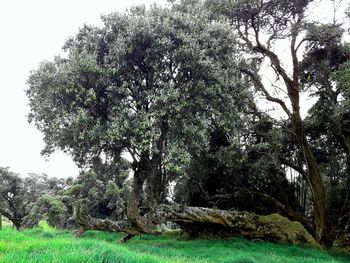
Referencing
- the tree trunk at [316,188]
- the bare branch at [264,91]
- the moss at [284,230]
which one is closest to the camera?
the moss at [284,230]

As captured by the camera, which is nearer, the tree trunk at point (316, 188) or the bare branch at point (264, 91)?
the tree trunk at point (316, 188)

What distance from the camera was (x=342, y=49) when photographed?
97.4 feet

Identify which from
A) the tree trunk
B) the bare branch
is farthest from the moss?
the bare branch

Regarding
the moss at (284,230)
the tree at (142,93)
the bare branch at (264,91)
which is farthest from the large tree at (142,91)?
the moss at (284,230)

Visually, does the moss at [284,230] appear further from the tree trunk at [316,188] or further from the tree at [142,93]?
the tree at [142,93]

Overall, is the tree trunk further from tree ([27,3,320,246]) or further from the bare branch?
tree ([27,3,320,246])

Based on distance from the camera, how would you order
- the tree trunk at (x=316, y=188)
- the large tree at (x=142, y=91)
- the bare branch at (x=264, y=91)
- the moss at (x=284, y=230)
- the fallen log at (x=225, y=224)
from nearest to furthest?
the large tree at (x=142, y=91), the fallen log at (x=225, y=224), the moss at (x=284, y=230), the tree trunk at (x=316, y=188), the bare branch at (x=264, y=91)

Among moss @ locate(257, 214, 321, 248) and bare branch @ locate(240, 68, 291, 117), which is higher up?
bare branch @ locate(240, 68, 291, 117)

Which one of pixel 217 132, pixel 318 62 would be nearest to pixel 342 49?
pixel 318 62

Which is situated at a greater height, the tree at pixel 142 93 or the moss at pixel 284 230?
the tree at pixel 142 93

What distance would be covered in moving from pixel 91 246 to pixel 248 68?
72.2 feet

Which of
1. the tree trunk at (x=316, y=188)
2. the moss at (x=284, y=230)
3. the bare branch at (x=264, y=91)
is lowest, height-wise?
the moss at (x=284, y=230)

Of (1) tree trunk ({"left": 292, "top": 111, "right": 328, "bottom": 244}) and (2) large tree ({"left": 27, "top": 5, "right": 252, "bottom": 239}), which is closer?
(2) large tree ({"left": 27, "top": 5, "right": 252, "bottom": 239})

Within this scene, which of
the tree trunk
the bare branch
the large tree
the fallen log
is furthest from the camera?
the bare branch
